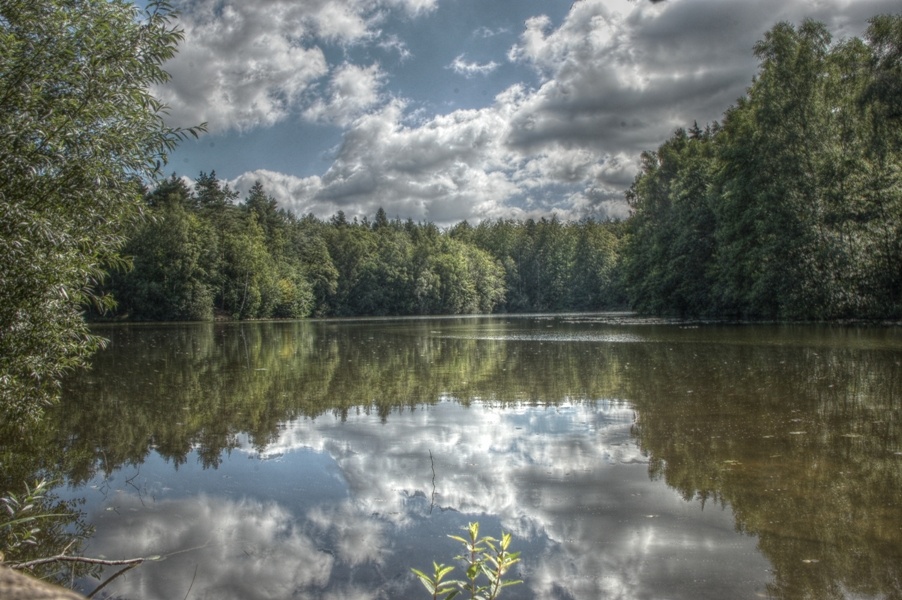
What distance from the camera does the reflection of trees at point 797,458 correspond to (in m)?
4.86

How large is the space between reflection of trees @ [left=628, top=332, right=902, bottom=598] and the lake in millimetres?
31

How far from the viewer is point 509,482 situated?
7312mm

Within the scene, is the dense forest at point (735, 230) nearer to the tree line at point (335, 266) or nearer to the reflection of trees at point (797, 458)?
the tree line at point (335, 266)

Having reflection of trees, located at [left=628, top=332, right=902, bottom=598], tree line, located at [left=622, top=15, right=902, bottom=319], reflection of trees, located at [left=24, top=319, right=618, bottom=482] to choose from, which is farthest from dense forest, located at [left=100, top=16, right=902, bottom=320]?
reflection of trees, located at [left=628, top=332, right=902, bottom=598]

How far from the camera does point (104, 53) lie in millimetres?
8883

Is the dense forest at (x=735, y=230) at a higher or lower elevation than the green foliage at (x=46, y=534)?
higher

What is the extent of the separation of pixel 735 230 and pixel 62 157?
138 ft

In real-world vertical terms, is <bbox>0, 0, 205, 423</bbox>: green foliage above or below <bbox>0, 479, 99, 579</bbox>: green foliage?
above

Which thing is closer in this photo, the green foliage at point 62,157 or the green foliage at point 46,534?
the green foliage at point 46,534

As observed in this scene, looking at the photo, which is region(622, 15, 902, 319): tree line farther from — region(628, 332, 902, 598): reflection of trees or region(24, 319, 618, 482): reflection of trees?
region(628, 332, 902, 598): reflection of trees

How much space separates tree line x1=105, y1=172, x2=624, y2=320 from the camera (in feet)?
248

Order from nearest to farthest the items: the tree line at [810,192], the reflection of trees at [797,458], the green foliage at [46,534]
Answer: the reflection of trees at [797,458] → the green foliage at [46,534] → the tree line at [810,192]

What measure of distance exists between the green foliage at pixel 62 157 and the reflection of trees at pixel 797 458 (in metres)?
8.34

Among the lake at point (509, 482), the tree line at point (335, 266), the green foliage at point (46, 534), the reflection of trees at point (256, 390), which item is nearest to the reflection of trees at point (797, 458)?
the lake at point (509, 482)
